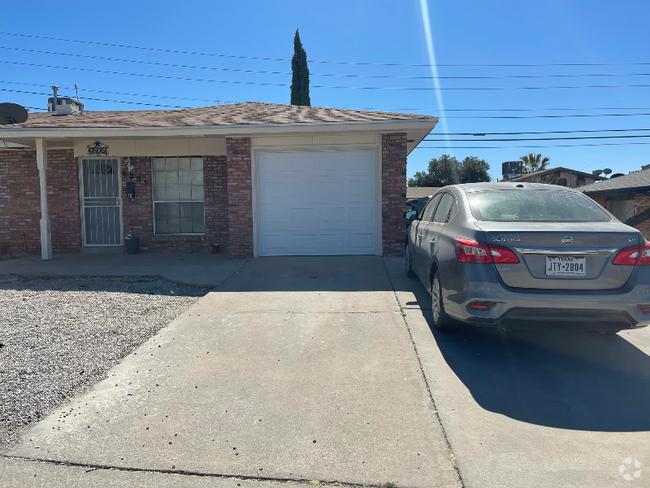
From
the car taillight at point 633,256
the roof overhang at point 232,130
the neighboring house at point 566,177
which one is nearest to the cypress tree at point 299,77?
the neighboring house at point 566,177

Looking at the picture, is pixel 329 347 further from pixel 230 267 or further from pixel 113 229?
pixel 113 229

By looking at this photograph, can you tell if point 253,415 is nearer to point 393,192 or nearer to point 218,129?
point 393,192

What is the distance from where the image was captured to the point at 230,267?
8711mm

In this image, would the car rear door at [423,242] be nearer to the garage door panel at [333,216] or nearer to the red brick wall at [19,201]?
the garage door panel at [333,216]

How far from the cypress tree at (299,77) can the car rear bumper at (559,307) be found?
22852 millimetres

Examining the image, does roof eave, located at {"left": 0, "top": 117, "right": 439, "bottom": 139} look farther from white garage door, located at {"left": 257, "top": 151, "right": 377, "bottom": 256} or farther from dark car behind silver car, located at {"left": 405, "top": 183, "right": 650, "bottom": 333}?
dark car behind silver car, located at {"left": 405, "top": 183, "right": 650, "bottom": 333}

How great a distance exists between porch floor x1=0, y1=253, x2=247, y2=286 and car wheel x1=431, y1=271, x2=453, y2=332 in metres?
3.69

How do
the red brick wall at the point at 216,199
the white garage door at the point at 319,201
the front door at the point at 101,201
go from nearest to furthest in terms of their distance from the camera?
the white garage door at the point at 319,201 → the red brick wall at the point at 216,199 → the front door at the point at 101,201

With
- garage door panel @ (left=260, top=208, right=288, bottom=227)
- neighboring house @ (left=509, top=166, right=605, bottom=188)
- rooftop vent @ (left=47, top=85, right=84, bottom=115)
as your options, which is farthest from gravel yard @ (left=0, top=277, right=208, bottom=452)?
neighboring house @ (left=509, top=166, right=605, bottom=188)

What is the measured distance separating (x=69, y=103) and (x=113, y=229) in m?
4.63

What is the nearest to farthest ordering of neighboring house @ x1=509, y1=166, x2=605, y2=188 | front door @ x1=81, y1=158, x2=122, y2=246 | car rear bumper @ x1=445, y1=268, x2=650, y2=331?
car rear bumper @ x1=445, y1=268, x2=650, y2=331, front door @ x1=81, y1=158, x2=122, y2=246, neighboring house @ x1=509, y1=166, x2=605, y2=188

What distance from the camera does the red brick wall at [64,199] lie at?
1130 cm

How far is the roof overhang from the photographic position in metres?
9.03

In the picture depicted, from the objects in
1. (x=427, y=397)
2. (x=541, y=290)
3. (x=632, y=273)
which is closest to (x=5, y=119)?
(x=427, y=397)
